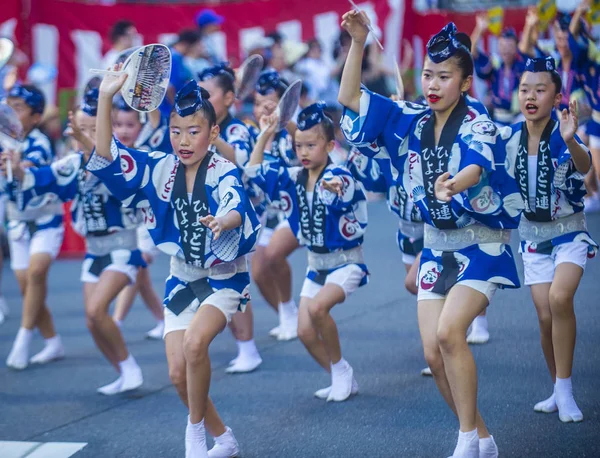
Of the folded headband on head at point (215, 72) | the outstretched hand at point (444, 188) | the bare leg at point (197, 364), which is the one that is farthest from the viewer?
the folded headband on head at point (215, 72)

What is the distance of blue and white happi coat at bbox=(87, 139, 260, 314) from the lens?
3.90 meters

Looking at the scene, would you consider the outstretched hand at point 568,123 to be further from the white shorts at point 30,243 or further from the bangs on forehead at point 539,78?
the white shorts at point 30,243

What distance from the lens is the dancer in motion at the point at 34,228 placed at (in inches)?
230

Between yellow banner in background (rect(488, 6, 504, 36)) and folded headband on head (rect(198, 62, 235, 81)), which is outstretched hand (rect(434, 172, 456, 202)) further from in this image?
yellow banner in background (rect(488, 6, 504, 36))

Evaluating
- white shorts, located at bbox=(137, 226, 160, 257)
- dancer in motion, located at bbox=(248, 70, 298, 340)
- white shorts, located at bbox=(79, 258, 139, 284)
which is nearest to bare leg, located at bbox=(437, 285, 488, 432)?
dancer in motion, located at bbox=(248, 70, 298, 340)

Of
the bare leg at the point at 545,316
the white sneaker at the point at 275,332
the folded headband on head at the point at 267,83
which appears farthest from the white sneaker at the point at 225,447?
the folded headband on head at the point at 267,83

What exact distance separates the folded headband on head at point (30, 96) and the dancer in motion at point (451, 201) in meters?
2.92

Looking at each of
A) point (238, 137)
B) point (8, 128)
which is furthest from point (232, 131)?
point (8, 128)

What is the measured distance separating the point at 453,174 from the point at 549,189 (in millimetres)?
769

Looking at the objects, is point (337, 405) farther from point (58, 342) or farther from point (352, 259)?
point (58, 342)

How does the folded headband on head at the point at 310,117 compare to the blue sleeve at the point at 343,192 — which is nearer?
the blue sleeve at the point at 343,192

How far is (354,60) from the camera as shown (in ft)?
12.2

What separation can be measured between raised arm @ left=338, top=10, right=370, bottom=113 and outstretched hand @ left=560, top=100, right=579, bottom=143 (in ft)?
3.14

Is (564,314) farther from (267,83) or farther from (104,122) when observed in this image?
(267,83)
